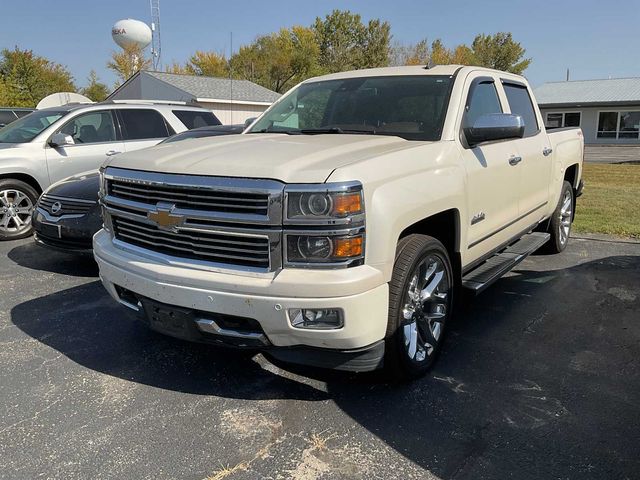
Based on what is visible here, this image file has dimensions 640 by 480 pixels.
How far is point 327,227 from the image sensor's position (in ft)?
8.74

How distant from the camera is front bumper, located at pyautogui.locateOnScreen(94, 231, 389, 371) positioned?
268 centimetres

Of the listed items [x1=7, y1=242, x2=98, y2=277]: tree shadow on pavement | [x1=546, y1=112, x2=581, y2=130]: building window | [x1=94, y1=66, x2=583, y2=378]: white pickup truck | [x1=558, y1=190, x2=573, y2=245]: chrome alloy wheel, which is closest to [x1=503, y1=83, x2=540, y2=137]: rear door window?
[x1=94, y1=66, x2=583, y2=378]: white pickup truck

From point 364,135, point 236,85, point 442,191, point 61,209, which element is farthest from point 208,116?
point 236,85

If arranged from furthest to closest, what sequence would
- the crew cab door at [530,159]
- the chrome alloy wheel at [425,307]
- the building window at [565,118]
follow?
the building window at [565,118]
the crew cab door at [530,159]
the chrome alloy wheel at [425,307]

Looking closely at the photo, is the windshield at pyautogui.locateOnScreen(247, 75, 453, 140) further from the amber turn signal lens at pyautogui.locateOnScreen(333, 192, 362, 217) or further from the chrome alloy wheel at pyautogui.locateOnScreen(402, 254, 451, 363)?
the amber turn signal lens at pyautogui.locateOnScreen(333, 192, 362, 217)

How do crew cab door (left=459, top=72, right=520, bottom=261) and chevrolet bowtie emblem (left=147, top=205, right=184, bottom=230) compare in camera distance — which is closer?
chevrolet bowtie emblem (left=147, top=205, right=184, bottom=230)

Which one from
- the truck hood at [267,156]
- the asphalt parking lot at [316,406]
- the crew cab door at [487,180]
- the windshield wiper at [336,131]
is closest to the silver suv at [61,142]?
the asphalt parking lot at [316,406]

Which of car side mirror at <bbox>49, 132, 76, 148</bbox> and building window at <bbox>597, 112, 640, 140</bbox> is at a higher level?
car side mirror at <bbox>49, 132, 76, 148</bbox>

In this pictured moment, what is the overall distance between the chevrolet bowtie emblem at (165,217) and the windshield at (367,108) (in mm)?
1446

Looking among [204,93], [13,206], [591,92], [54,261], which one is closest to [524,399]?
[54,261]

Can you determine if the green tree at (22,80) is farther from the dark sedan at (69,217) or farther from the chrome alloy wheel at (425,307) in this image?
the chrome alloy wheel at (425,307)

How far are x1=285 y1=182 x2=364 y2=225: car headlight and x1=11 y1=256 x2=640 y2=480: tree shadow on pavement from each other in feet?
3.90

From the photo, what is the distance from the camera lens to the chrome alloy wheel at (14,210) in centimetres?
753

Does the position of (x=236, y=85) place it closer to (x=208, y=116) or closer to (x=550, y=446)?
(x=208, y=116)
